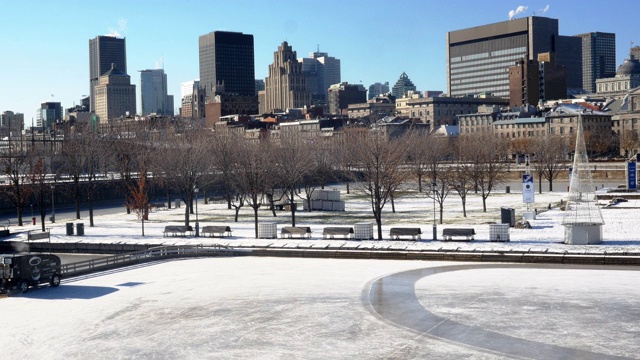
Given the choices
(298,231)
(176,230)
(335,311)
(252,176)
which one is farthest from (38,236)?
(335,311)

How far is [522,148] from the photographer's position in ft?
461

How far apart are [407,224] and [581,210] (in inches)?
596

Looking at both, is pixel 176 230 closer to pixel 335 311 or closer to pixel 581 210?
pixel 581 210

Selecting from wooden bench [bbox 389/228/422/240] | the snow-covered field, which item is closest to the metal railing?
the snow-covered field

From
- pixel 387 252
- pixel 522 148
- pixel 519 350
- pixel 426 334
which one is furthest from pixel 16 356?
pixel 522 148

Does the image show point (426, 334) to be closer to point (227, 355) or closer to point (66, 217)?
point (227, 355)

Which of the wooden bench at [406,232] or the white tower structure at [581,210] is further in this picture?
the wooden bench at [406,232]

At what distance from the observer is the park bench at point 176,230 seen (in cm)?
5147

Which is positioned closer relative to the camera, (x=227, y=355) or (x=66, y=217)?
(x=227, y=355)

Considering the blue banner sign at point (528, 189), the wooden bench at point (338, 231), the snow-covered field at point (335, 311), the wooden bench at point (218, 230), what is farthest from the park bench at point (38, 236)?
the blue banner sign at point (528, 189)

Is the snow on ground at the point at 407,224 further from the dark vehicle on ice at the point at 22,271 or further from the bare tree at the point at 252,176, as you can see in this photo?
the dark vehicle on ice at the point at 22,271

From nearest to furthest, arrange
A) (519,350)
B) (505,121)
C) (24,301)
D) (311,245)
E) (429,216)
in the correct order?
(519,350)
(24,301)
(311,245)
(429,216)
(505,121)

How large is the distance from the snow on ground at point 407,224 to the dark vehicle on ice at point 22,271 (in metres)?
14.5

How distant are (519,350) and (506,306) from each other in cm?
548
